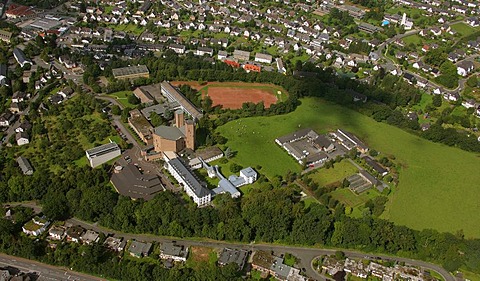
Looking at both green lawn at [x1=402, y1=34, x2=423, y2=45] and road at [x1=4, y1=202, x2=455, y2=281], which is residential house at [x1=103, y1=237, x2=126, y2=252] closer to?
road at [x1=4, y1=202, x2=455, y2=281]

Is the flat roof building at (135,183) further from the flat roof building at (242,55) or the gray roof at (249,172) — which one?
the flat roof building at (242,55)

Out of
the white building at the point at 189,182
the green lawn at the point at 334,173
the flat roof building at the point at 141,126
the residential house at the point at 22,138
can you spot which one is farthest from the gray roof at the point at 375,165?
the residential house at the point at 22,138

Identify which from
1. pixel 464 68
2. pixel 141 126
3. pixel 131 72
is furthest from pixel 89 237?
pixel 464 68

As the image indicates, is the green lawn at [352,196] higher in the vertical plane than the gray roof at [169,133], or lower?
lower

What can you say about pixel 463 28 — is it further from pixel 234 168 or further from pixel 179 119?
pixel 179 119

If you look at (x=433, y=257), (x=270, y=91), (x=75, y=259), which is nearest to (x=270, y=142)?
(x=270, y=91)

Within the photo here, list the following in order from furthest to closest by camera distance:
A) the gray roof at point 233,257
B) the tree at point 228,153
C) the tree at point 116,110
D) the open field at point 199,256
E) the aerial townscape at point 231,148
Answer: the tree at point 116,110, the tree at point 228,153, the aerial townscape at point 231,148, the open field at point 199,256, the gray roof at point 233,257

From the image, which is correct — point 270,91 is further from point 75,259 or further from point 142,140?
point 75,259
